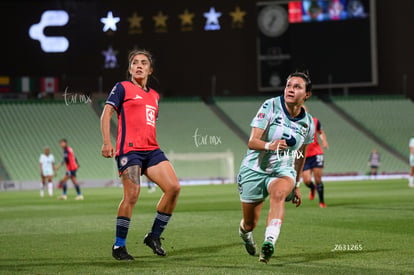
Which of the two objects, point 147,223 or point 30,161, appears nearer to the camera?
point 147,223

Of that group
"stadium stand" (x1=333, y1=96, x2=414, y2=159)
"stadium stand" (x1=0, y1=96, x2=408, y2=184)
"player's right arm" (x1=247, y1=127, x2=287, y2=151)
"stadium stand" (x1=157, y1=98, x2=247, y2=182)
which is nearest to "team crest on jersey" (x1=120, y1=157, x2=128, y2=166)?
"player's right arm" (x1=247, y1=127, x2=287, y2=151)

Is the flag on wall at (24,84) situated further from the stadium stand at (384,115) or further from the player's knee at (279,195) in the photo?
the player's knee at (279,195)

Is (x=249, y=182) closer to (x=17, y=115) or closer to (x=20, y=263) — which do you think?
(x=20, y=263)

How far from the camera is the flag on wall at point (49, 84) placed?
46.6 meters

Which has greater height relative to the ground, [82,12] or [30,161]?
[82,12]

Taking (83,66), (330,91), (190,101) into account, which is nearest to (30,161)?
(83,66)

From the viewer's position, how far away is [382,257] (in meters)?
8.81

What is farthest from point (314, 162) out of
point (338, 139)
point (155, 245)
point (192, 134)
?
point (338, 139)

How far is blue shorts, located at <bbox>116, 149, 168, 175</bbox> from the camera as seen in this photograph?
353 inches

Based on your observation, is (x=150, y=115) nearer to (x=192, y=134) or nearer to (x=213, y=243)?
(x=213, y=243)

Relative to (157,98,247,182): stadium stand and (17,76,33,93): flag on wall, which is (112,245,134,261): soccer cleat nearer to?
(157,98,247,182): stadium stand

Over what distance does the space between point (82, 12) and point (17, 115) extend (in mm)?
8397

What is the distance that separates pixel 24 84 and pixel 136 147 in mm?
39046

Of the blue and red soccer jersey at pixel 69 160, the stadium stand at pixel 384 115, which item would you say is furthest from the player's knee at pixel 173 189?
the stadium stand at pixel 384 115
